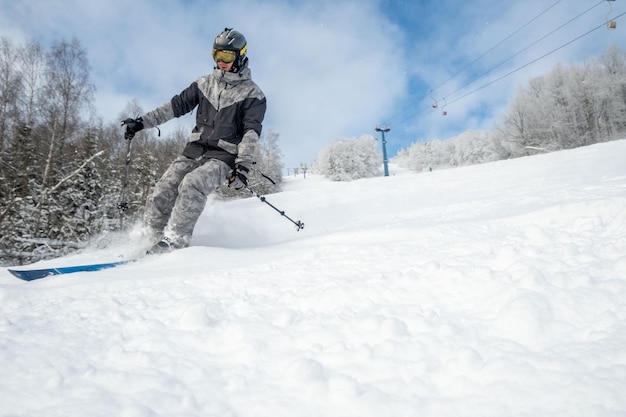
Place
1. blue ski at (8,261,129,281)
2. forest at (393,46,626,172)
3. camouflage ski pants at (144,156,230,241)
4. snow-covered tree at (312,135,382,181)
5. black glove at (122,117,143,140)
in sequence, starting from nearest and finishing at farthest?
1. blue ski at (8,261,129,281)
2. camouflage ski pants at (144,156,230,241)
3. black glove at (122,117,143,140)
4. forest at (393,46,626,172)
5. snow-covered tree at (312,135,382,181)

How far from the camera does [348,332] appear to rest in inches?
55.2

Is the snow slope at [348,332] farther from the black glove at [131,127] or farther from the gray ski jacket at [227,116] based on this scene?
the black glove at [131,127]

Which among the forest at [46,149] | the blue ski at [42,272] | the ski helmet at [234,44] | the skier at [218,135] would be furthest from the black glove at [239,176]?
the forest at [46,149]

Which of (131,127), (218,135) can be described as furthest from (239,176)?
(131,127)

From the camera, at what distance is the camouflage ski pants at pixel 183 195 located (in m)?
3.64

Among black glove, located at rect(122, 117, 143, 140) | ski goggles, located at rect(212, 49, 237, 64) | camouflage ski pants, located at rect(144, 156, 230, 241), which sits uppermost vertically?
ski goggles, located at rect(212, 49, 237, 64)

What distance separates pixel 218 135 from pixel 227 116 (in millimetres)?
271

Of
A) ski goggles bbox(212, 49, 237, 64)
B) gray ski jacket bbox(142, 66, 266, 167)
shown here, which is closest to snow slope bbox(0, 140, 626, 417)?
gray ski jacket bbox(142, 66, 266, 167)

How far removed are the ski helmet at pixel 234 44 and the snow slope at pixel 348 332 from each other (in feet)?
9.09

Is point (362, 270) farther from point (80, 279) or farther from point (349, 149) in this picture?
point (349, 149)

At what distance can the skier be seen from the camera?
3.84 m

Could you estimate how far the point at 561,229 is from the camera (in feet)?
7.79

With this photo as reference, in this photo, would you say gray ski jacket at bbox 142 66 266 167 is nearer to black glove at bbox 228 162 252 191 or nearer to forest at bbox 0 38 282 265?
black glove at bbox 228 162 252 191

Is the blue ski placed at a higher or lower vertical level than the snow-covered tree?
lower
